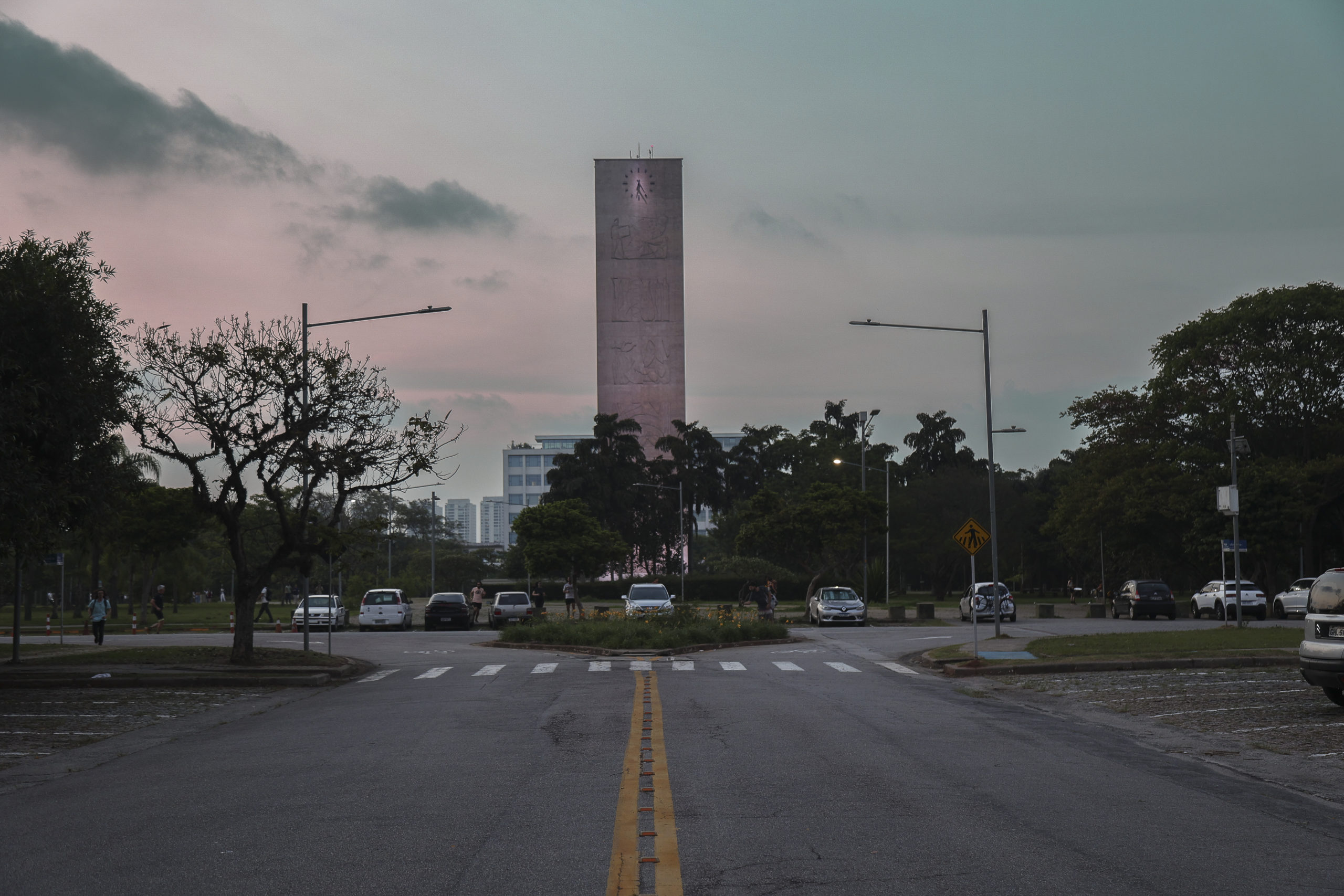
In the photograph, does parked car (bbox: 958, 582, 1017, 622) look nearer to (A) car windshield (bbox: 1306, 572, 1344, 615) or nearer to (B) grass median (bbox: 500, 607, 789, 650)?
(B) grass median (bbox: 500, 607, 789, 650)

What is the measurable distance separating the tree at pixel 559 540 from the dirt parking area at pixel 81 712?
40.7m

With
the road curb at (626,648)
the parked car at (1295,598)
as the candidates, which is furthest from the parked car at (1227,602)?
the road curb at (626,648)

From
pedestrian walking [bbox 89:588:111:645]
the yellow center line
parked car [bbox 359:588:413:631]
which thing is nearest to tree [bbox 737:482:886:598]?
parked car [bbox 359:588:413:631]

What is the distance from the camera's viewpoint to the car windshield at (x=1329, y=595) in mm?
Result: 14086

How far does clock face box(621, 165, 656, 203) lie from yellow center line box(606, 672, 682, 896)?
80.4 metres

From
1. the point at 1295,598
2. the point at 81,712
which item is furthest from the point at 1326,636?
the point at 1295,598

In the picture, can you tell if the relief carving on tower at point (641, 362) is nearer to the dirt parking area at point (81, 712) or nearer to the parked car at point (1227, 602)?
the parked car at point (1227, 602)

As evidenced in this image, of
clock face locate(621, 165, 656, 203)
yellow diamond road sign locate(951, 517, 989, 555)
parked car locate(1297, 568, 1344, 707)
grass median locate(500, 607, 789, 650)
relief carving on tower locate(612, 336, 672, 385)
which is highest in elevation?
clock face locate(621, 165, 656, 203)

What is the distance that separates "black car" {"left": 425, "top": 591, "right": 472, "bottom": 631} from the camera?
47.8 m

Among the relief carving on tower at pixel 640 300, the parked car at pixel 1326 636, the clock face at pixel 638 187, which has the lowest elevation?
the parked car at pixel 1326 636

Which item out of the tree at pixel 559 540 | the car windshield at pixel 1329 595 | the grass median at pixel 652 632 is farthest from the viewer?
the tree at pixel 559 540

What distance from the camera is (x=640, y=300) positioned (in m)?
91.6

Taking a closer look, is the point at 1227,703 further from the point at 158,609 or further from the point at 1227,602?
the point at 158,609

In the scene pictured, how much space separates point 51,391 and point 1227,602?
1510 inches
